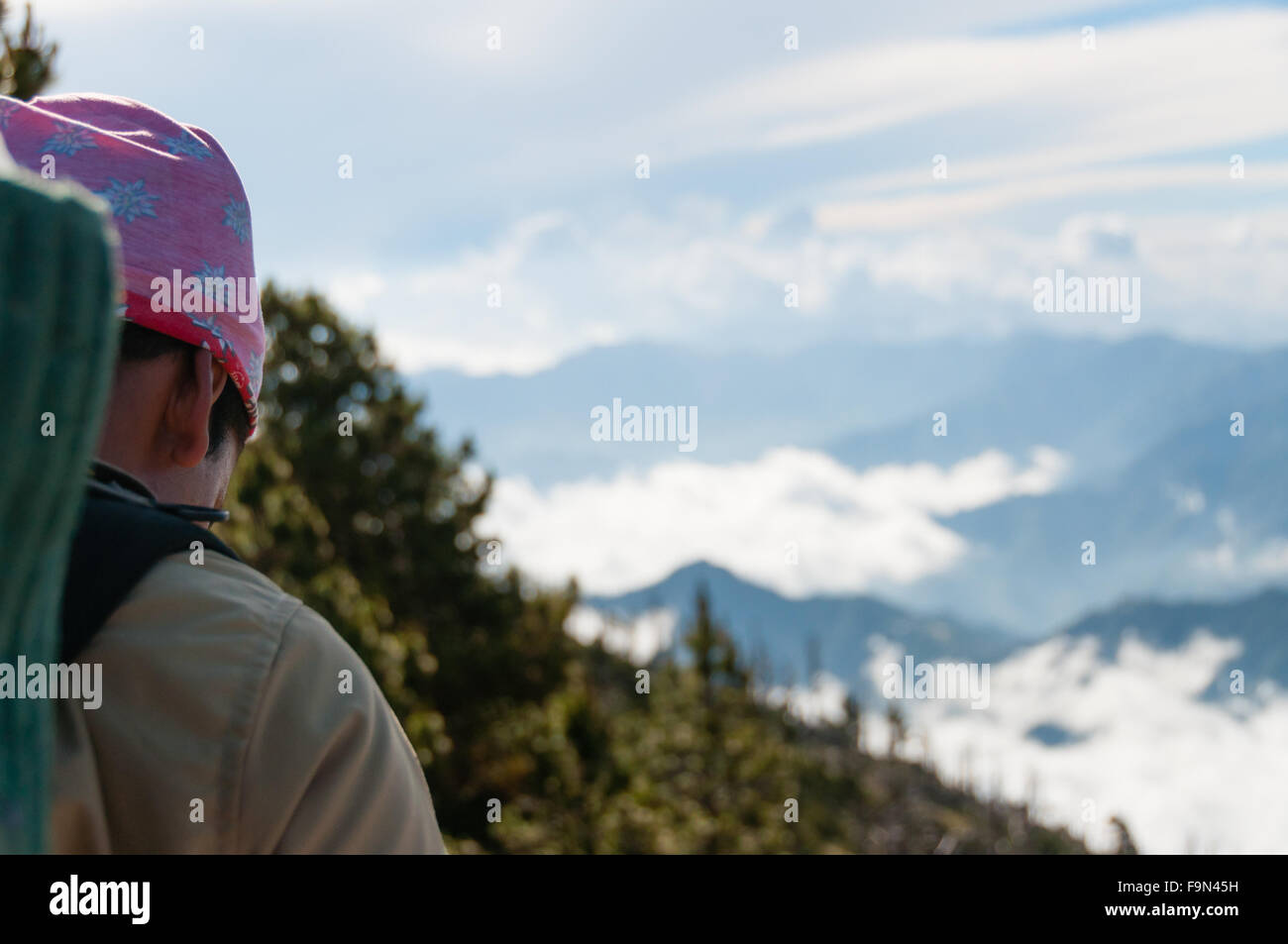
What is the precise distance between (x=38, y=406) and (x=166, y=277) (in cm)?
90

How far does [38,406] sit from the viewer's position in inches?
26.5

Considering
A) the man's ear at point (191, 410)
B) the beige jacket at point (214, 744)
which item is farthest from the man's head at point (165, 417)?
the beige jacket at point (214, 744)

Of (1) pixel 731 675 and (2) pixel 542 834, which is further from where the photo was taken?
(1) pixel 731 675

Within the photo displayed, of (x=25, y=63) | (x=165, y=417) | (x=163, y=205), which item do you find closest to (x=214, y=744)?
(x=165, y=417)

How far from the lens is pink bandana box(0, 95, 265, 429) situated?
1.50 m

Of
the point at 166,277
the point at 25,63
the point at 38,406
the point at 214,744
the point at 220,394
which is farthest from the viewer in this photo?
the point at 25,63

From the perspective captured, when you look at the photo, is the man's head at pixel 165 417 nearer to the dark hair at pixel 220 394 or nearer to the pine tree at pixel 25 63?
the dark hair at pixel 220 394

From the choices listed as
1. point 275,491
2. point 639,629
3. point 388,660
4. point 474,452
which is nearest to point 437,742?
point 388,660

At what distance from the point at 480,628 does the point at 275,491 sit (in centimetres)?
638

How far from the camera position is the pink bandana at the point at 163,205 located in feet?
4.93

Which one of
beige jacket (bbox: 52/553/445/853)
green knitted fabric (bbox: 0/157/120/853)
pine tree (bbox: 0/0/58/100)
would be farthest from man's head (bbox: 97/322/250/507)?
pine tree (bbox: 0/0/58/100)

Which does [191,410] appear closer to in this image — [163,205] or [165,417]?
[165,417]

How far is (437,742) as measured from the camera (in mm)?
14344
